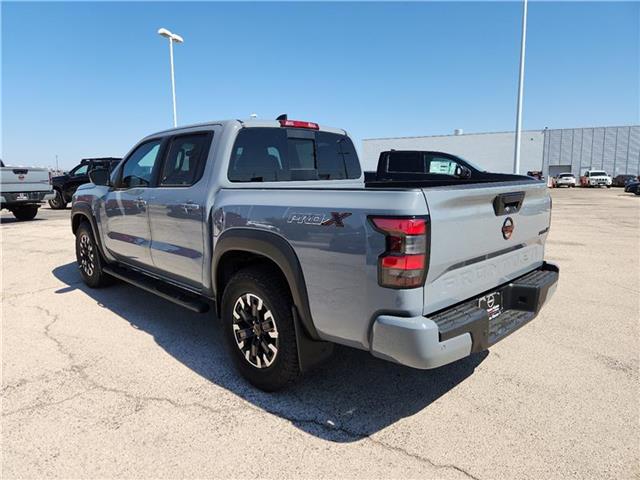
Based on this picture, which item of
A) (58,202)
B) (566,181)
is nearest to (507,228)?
(58,202)

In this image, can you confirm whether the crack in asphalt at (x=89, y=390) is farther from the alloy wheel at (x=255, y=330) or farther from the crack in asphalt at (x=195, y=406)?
the alloy wheel at (x=255, y=330)

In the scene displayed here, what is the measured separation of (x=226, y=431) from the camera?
2676mm

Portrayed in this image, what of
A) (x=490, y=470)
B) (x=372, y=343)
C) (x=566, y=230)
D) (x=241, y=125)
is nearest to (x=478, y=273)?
(x=372, y=343)

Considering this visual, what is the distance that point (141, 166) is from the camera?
15.1 ft

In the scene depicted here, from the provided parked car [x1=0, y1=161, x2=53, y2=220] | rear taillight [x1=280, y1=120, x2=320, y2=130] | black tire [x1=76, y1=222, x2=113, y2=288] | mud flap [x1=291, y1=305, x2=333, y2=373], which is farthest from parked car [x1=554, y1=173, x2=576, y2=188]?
mud flap [x1=291, y1=305, x2=333, y2=373]

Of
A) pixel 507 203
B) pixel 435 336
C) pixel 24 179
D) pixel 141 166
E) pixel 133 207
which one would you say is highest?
pixel 141 166

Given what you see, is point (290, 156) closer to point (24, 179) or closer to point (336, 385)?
point (336, 385)

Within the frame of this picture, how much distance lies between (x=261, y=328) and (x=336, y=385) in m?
0.73

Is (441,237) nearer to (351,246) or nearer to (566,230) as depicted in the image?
(351,246)

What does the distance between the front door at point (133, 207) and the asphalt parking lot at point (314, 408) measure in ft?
2.51

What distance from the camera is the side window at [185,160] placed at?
12.1ft

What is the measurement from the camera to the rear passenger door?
3.59 metres

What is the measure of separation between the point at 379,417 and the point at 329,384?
1.76ft

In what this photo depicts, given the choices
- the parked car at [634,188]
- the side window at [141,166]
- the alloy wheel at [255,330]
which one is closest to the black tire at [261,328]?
the alloy wheel at [255,330]
